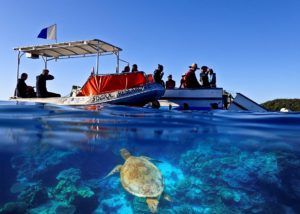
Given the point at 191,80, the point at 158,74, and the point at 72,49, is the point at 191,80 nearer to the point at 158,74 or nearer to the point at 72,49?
the point at 158,74

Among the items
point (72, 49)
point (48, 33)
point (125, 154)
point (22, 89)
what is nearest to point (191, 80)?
point (72, 49)

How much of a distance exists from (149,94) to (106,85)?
2030 mm

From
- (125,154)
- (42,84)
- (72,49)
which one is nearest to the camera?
(125,154)

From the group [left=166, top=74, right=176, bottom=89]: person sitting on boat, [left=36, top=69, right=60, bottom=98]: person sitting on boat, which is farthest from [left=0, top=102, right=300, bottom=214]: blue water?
[left=166, top=74, right=176, bottom=89]: person sitting on boat

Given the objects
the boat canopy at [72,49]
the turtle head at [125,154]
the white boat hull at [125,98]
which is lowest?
the turtle head at [125,154]

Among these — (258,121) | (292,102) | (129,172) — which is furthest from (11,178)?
(292,102)

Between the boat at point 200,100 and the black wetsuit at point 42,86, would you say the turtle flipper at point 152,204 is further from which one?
the black wetsuit at point 42,86

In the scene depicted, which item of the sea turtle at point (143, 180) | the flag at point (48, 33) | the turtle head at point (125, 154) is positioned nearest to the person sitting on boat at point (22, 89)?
the flag at point (48, 33)

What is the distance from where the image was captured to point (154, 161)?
24.1 ft

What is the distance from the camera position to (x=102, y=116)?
34.5 ft

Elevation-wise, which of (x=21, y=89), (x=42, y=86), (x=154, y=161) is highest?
(x=42, y=86)

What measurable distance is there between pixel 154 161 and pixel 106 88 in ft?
34.5

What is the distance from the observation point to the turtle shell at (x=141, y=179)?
5938 mm

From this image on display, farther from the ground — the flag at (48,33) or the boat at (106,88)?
the flag at (48,33)
